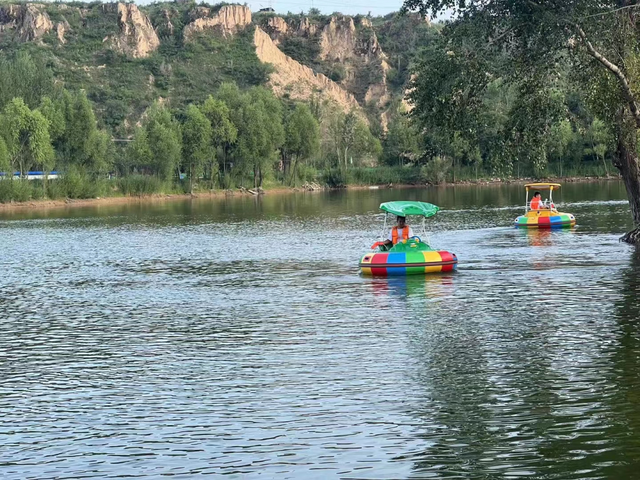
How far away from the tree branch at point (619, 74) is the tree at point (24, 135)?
8539cm

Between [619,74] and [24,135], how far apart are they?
88287 mm

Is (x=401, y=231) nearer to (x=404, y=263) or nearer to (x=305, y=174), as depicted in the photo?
(x=404, y=263)

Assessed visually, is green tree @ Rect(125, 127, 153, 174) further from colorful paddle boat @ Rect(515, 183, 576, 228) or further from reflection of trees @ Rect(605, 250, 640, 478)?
reflection of trees @ Rect(605, 250, 640, 478)

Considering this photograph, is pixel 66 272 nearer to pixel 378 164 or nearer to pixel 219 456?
pixel 219 456

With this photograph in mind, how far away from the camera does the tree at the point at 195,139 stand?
13238cm

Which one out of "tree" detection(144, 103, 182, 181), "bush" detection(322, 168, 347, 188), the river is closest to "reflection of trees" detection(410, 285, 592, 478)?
the river

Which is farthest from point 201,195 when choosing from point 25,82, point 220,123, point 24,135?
point 24,135

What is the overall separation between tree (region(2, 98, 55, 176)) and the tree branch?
8539 centimetres

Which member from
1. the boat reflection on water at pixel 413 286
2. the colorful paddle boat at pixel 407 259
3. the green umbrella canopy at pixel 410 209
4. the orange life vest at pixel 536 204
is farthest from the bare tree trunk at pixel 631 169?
the orange life vest at pixel 536 204

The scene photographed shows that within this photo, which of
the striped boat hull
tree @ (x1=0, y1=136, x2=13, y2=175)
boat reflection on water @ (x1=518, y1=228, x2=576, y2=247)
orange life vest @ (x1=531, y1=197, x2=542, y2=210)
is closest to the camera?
the striped boat hull

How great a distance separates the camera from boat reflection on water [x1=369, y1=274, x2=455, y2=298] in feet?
108

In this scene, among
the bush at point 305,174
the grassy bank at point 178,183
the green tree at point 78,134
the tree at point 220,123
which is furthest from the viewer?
the bush at point 305,174

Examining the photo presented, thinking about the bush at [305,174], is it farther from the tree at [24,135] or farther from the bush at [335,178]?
the tree at [24,135]

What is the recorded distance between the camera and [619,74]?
3600cm
